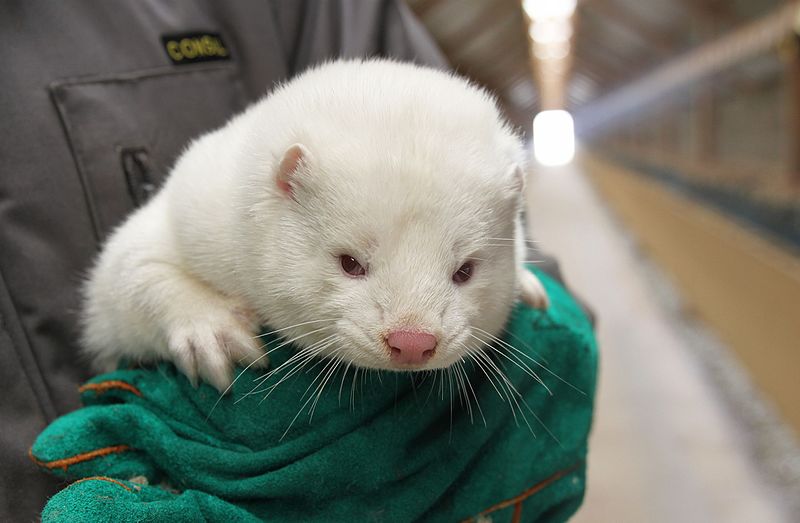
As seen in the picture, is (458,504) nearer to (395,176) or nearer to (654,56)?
(395,176)

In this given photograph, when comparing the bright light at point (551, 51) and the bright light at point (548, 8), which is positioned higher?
the bright light at point (548, 8)

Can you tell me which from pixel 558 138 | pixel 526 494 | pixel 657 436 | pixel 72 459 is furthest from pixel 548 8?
pixel 558 138

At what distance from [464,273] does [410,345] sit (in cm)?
17

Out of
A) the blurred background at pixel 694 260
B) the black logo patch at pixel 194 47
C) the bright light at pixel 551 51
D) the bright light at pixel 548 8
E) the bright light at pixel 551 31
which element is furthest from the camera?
the bright light at pixel 551 51

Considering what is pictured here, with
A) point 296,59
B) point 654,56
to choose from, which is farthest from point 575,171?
point 296,59

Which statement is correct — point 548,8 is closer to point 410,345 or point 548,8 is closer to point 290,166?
point 290,166

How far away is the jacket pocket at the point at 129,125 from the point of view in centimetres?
114

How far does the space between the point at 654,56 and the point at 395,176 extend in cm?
661

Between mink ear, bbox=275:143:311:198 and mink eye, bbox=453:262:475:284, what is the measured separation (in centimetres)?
25

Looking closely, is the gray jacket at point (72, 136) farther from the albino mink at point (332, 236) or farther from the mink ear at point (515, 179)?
the mink ear at point (515, 179)

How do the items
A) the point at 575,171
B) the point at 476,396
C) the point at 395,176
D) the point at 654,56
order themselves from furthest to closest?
the point at 575,171, the point at 654,56, the point at 476,396, the point at 395,176

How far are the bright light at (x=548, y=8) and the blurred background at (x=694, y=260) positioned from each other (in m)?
0.04

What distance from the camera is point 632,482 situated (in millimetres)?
2770

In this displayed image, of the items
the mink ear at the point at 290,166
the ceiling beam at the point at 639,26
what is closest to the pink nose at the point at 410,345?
the mink ear at the point at 290,166
